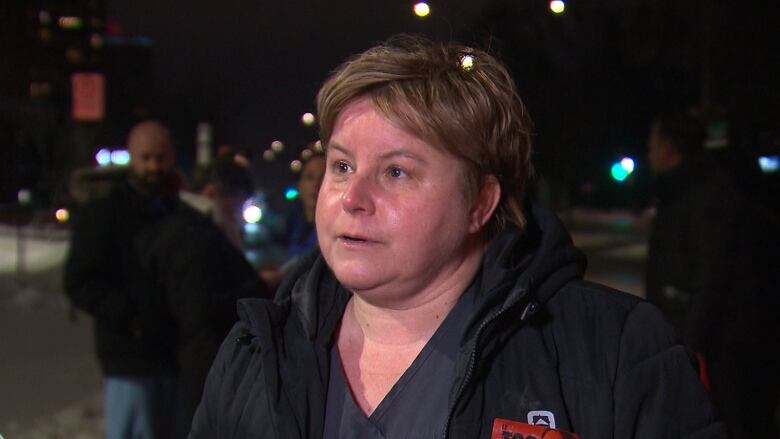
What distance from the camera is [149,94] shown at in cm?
5619

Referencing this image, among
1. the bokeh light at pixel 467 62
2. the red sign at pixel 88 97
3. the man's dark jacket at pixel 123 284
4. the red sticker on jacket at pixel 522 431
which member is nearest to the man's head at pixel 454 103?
the bokeh light at pixel 467 62

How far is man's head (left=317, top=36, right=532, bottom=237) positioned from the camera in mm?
1822

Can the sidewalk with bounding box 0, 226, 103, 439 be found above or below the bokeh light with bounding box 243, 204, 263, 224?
below

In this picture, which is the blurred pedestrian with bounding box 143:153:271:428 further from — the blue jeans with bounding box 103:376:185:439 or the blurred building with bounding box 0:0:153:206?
the blurred building with bounding box 0:0:153:206

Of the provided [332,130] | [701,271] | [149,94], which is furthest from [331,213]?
[149,94]

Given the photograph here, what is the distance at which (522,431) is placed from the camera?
5.38 ft

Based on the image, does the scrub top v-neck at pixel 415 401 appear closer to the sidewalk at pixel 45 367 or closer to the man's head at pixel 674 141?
the man's head at pixel 674 141

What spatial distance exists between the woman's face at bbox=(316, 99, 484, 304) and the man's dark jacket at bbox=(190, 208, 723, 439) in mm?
132

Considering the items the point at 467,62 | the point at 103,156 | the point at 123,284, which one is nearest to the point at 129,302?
the point at 123,284

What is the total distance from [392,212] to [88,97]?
418 inches

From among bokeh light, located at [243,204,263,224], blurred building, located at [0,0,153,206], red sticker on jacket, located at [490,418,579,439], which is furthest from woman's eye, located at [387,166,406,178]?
blurred building, located at [0,0,153,206]

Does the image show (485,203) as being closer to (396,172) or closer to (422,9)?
(396,172)

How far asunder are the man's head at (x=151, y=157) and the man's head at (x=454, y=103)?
2.46 m

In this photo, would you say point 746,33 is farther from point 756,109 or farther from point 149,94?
point 149,94
